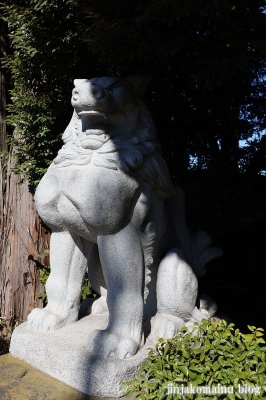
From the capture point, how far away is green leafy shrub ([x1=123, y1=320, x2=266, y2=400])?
4.84 ft

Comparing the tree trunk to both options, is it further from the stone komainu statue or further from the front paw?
the front paw

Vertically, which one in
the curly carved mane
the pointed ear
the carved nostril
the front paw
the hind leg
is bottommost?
the front paw

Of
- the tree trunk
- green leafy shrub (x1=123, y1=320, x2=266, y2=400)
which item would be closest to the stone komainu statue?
green leafy shrub (x1=123, y1=320, x2=266, y2=400)

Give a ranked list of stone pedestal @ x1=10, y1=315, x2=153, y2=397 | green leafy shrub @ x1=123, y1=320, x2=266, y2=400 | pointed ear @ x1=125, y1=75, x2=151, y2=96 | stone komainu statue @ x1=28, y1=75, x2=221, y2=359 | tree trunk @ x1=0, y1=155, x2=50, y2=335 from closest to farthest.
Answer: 1. green leafy shrub @ x1=123, y1=320, x2=266, y2=400
2. stone pedestal @ x1=10, y1=315, x2=153, y2=397
3. stone komainu statue @ x1=28, y1=75, x2=221, y2=359
4. pointed ear @ x1=125, y1=75, x2=151, y2=96
5. tree trunk @ x1=0, y1=155, x2=50, y2=335

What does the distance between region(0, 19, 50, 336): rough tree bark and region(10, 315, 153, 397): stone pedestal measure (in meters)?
2.05

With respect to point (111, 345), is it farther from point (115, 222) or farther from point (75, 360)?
point (115, 222)

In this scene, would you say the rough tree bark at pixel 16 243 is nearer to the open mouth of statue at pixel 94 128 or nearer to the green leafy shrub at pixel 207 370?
the open mouth of statue at pixel 94 128

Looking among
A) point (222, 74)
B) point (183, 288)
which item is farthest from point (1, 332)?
point (222, 74)

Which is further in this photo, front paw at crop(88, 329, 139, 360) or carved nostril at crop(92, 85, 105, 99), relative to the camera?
carved nostril at crop(92, 85, 105, 99)

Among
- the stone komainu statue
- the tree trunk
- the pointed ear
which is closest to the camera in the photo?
the stone komainu statue

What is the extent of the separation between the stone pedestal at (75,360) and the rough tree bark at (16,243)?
2.05 meters

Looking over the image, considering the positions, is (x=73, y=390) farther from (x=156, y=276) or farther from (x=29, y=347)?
(x=156, y=276)

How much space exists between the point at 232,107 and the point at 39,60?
179 centimetres

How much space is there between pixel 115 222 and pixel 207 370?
0.74m
